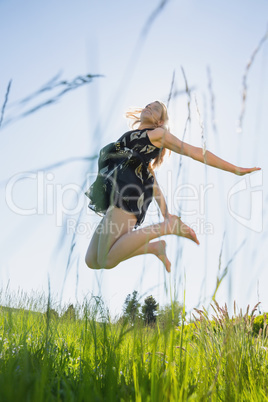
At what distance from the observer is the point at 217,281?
3.21 ft

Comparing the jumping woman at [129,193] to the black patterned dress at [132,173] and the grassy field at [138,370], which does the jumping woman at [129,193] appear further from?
the grassy field at [138,370]

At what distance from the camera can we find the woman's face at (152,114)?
3357 mm

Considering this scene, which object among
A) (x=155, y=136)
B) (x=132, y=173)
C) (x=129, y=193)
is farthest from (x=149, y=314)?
(x=155, y=136)

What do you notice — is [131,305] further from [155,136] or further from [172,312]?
[155,136]

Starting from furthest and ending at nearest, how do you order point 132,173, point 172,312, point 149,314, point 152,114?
point 152,114, point 132,173, point 149,314, point 172,312

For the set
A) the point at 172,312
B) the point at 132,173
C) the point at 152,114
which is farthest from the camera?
the point at 152,114

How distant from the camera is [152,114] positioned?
336cm

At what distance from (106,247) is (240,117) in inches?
21.8

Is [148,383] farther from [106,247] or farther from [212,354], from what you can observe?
[212,354]

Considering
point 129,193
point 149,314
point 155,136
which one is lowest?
point 149,314

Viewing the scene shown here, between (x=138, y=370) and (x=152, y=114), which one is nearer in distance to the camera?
(x=138, y=370)

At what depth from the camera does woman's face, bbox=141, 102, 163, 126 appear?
3357 mm

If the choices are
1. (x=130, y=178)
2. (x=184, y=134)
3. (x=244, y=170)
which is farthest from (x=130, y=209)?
(x=184, y=134)

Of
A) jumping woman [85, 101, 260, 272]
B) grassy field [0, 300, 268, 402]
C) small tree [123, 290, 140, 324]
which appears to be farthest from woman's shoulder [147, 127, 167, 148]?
small tree [123, 290, 140, 324]
